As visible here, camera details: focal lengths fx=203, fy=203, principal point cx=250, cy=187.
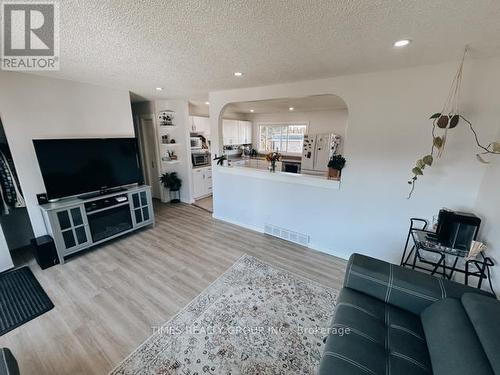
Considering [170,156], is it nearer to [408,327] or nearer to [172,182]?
[172,182]

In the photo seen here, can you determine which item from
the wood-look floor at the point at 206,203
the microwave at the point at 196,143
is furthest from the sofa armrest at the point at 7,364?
the microwave at the point at 196,143

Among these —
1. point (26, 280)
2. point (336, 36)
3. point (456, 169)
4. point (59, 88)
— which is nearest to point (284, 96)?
point (336, 36)

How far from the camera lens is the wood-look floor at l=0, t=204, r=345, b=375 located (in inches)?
64.9

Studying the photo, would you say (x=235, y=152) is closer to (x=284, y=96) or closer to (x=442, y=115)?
(x=284, y=96)

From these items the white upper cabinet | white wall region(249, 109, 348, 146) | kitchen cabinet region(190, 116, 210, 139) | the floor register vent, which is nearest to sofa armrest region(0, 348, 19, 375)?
the floor register vent

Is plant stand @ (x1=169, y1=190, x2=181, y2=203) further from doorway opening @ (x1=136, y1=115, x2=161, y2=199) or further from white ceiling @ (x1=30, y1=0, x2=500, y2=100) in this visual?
white ceiling @ (x1=30, y1=0, x2=500, y2=100)

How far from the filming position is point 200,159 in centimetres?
506

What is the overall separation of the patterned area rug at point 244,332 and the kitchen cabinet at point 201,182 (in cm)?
300

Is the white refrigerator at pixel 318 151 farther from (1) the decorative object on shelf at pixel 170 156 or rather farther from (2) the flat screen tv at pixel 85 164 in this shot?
(2) the flat screen tv at pixel 85 164

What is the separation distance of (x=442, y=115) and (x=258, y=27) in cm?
192

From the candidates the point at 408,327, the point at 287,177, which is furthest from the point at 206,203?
the point at 408,327

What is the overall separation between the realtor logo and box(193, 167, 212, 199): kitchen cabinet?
309 cm

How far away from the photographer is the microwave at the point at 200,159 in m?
4.89

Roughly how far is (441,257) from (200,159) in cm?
458
